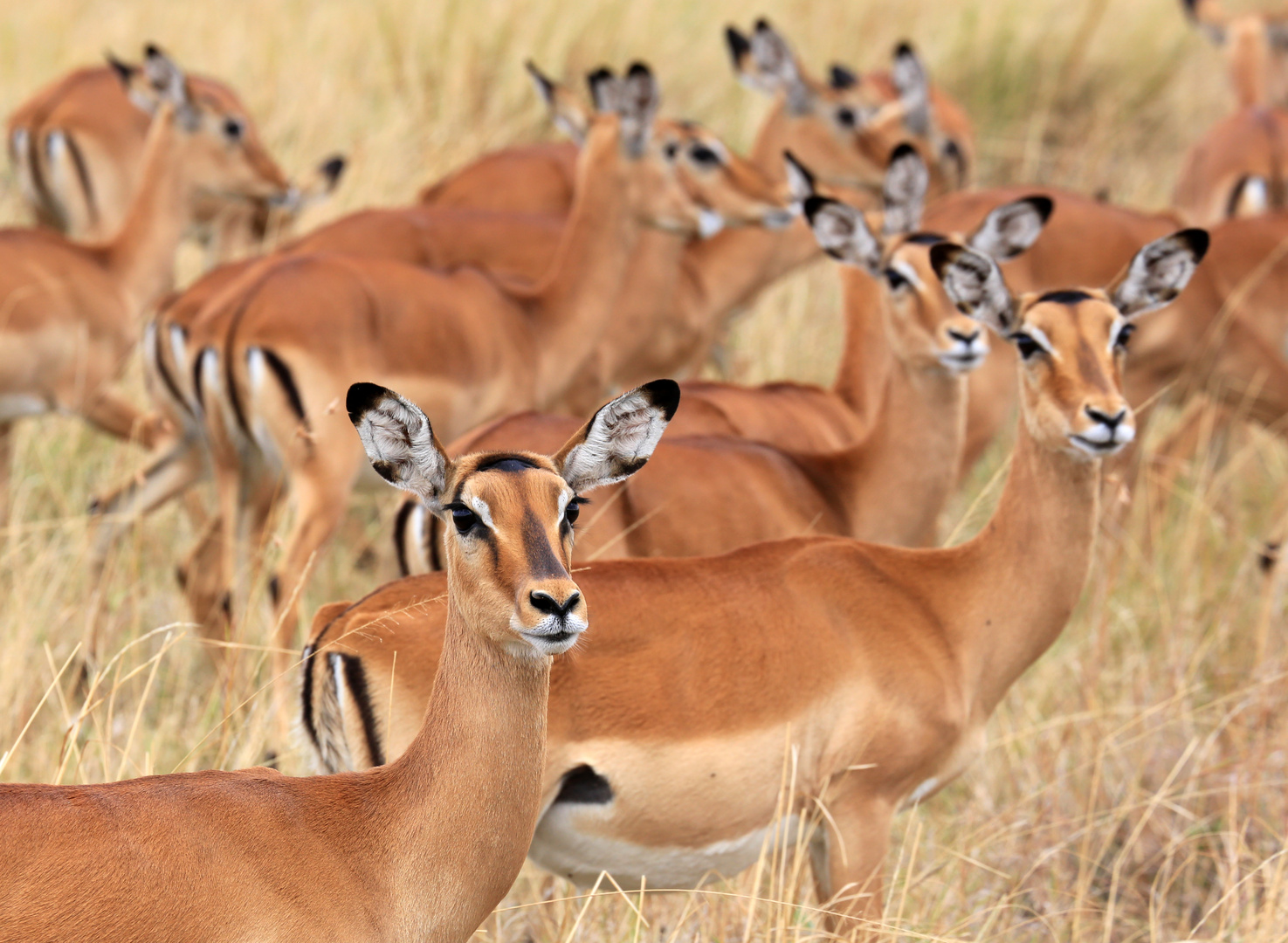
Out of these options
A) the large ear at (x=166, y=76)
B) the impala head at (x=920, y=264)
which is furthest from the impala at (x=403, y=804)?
the large ear at (x=166, y=76)

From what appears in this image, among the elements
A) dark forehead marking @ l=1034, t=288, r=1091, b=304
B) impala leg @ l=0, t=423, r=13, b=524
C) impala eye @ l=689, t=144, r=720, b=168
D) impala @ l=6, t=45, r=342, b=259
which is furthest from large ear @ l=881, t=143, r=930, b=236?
impala leg @ l=0, t=423, r=13, b=524

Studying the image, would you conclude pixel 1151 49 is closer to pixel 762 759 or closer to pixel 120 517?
pixel 120 517

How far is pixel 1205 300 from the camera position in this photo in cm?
655

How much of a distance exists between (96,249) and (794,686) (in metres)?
4.03

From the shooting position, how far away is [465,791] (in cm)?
263

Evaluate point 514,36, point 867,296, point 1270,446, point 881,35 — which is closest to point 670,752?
point 867,296

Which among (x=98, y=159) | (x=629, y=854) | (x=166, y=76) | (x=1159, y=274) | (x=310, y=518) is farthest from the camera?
(x=98, y=159)

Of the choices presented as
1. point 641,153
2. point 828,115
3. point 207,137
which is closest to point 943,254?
point 641,153

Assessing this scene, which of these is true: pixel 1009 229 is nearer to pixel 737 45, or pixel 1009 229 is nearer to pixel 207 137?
pixel 207 137

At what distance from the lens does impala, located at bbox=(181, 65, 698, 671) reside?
204 inches

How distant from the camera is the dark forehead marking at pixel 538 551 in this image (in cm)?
249

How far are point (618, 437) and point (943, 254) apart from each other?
1341 millimetres

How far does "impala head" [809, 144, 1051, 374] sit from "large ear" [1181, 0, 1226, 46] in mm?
6347

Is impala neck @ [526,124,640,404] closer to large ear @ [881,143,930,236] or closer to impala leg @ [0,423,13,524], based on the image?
large ear @ [881,143,930,236]
